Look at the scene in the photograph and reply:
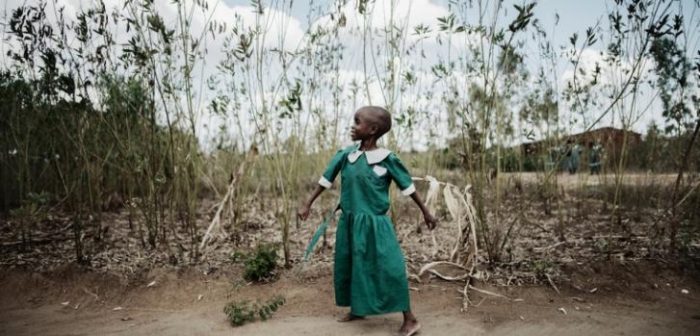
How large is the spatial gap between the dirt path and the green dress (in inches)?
8.9

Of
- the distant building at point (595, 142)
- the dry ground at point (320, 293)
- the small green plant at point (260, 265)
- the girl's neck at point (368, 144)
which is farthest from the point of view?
the distant building at point (595, 142)

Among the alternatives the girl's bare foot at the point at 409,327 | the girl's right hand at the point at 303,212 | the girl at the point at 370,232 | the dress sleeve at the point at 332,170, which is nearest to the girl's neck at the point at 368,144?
the girl at the point at 370,232

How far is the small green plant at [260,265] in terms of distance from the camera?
3.14 metres

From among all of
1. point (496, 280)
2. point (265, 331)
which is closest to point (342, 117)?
point (496, 280)

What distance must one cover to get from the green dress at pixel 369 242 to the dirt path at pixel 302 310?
23cm

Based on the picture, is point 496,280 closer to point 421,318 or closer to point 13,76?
point 421,318

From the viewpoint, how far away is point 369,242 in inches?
94.4

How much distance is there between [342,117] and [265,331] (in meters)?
2.53

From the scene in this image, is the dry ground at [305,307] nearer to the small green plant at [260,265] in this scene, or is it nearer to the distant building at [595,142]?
the small green plant at [260,265]

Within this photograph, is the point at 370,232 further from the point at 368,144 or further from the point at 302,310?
the point at 302,310

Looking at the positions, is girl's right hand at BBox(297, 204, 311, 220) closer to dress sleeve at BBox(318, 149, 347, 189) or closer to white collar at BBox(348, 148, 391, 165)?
dress sleeve at BBox(318, 149, 347, 189)

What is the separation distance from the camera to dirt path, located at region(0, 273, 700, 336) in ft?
8.29

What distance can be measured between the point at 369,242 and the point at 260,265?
1079mm

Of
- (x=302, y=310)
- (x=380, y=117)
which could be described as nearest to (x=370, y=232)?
(x=380, y=117)
